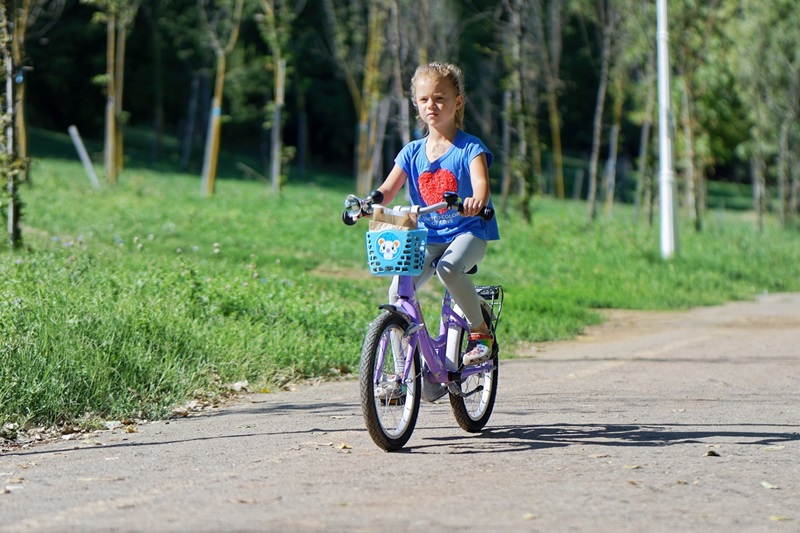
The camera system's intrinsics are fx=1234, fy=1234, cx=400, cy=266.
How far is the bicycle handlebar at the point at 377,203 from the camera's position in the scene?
19.0 ft

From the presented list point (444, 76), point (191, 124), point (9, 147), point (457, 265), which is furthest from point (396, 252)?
point (191, 124)

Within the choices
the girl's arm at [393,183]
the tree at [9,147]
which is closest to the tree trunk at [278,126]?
the tree at [9,147]

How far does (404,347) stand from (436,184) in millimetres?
851

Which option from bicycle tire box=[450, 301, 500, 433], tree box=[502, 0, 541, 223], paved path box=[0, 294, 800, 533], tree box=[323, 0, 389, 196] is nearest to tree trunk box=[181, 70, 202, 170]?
tree box=[323, 0, 389, 196]

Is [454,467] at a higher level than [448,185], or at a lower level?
lower

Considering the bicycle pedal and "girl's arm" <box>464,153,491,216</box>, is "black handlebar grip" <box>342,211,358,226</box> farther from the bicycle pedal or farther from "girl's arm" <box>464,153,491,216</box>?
the bicycle pedal

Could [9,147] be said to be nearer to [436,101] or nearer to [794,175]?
[436,101]

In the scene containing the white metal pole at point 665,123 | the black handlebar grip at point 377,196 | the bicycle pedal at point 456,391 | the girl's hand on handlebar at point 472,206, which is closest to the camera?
the girl's hand on handlebar at point 472,206

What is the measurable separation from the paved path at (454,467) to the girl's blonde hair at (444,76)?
5.75ft

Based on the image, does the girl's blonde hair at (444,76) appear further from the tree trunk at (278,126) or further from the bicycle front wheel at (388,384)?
the tree trunk at (278,126)

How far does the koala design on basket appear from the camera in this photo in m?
5.84

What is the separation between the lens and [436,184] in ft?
20.7

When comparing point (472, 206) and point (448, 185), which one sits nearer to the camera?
point (472, 206)

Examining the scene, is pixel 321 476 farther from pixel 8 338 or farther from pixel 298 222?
pixel 298 222
